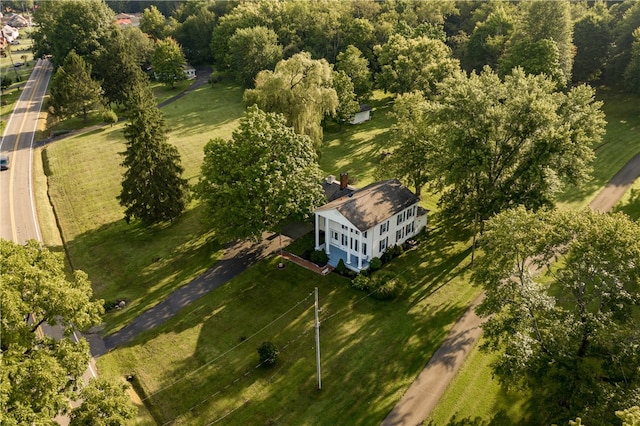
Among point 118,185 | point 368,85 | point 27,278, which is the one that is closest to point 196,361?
point 27,278

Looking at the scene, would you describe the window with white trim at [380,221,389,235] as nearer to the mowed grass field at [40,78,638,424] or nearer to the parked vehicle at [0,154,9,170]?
the mowed grass field at [40,78,638,424]

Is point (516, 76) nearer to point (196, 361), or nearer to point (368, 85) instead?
point (196, 361)

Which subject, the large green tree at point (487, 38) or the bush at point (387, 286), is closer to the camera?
the bush at point (387, 286)

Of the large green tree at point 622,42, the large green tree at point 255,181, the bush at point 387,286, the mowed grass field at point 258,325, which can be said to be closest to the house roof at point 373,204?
the large green tree at point 255,181

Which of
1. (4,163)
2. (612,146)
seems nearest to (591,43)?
(612,146)

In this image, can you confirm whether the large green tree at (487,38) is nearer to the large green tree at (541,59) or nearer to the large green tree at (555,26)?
the large green tree at (555,26)

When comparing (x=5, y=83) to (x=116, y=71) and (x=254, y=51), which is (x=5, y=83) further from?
(x=254, y=51)

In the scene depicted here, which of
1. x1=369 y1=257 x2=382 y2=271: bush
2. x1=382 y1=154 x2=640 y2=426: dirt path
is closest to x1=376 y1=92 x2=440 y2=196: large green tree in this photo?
x1=369 y1=257 x2=382 y2=271: bush
